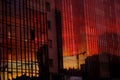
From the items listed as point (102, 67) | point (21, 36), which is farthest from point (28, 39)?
point (102, 67)

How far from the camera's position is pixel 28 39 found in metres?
46.6

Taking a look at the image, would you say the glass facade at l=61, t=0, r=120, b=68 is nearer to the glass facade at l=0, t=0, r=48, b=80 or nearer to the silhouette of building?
the silhouette of building

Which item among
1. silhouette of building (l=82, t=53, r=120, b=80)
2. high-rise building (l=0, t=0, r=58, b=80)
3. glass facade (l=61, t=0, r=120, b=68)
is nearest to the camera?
high-rise building (l=0, t=0, r=58, b=80)

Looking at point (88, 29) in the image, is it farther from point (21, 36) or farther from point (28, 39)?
point (21, 36)

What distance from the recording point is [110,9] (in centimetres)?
7119

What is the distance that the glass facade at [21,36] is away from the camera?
140 ft

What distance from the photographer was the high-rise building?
4284 cm

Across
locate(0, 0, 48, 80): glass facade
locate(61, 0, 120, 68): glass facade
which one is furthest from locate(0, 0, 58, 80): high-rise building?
locate(61, 0, 120, 68): glass facade

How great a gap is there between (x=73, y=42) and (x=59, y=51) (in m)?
8.30

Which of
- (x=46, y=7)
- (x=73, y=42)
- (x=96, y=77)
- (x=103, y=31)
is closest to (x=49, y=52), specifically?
(x=46, y=7)

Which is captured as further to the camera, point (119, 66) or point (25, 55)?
point (119, 66)

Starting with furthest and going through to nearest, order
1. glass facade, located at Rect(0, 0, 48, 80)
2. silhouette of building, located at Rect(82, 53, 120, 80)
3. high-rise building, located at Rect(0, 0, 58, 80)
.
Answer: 1. silhouette of building, located at Rect(82, 53, 120, 80)
2. high-rise building, located at Rect(0, 0, 58, 80)
3. glass facade, located at Rect(0, 0, 48, 80)

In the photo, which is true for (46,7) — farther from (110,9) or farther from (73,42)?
(110,9)

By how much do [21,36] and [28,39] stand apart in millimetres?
1511
